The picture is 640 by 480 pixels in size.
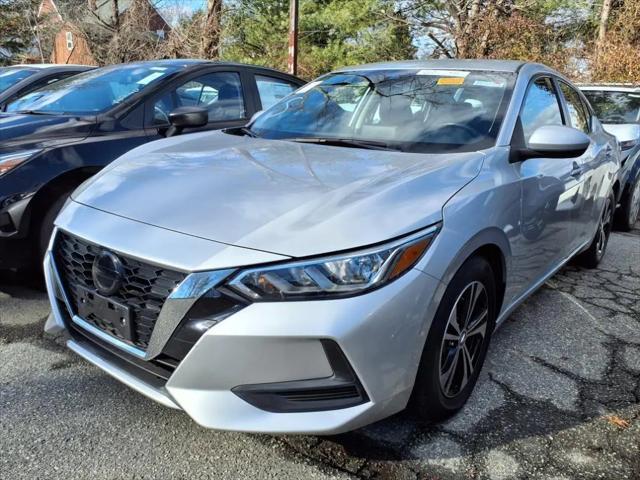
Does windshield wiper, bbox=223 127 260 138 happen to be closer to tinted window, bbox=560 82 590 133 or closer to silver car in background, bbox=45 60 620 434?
silver car in background, bbox=45 60 620 434

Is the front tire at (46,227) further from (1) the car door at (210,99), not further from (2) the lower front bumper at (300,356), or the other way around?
(2) the lower front bumper at (300,356)

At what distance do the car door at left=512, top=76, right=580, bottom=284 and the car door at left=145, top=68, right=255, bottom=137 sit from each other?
2.52m

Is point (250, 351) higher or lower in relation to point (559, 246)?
higher

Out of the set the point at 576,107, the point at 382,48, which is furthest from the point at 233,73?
the point at 382,48

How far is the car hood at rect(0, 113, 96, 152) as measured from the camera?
11.1 feet

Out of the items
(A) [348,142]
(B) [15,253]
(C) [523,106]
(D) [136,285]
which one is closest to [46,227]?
(B) [15,253]

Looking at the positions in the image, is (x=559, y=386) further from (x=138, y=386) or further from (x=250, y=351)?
(x=138, y=386)

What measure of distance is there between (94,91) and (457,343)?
3487 millimetres

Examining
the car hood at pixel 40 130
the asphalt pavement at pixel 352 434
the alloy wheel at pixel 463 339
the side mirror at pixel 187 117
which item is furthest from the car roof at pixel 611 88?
the car hood at pixel 40 130

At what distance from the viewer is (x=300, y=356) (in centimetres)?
177

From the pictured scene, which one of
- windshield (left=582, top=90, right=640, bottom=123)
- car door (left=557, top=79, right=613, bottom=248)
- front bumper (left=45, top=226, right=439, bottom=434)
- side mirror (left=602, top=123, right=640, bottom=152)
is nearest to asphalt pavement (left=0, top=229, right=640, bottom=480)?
front bumper (left=45, top=226, right=439, bottom=434)

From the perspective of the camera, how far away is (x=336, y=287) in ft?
5.85

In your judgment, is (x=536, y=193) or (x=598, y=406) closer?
(x=598, y=406)

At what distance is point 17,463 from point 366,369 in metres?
1.36
